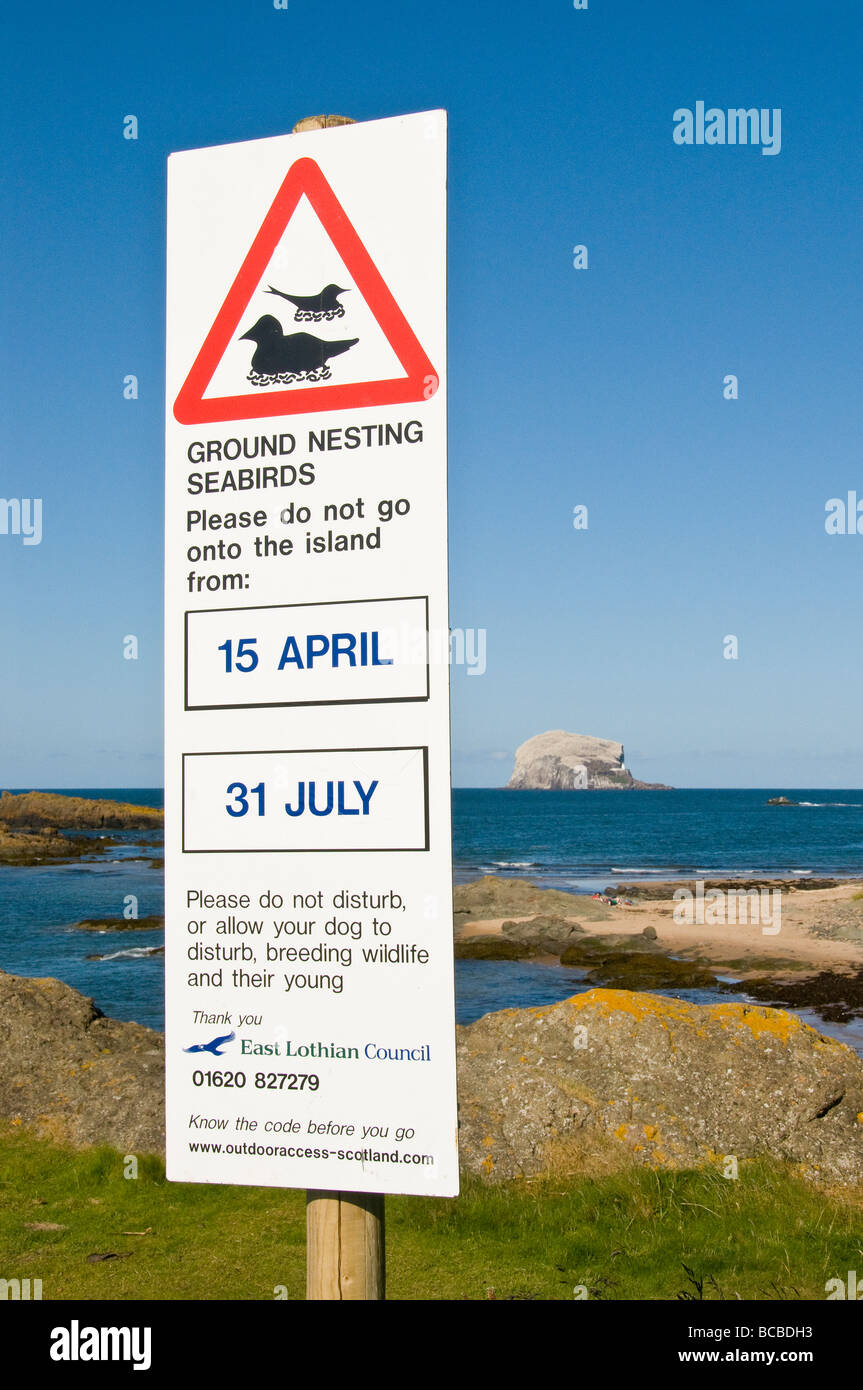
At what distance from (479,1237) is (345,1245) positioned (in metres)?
3.57

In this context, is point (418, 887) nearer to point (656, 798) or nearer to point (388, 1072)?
point (388, 1072)

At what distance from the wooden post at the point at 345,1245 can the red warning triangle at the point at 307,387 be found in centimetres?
236

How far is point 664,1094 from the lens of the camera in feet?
23.9

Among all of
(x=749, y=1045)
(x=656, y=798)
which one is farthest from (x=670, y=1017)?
(x=656, y=798)

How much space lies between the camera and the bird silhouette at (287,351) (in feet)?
10.4

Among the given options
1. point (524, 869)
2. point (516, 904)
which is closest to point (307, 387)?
point (516, 904)

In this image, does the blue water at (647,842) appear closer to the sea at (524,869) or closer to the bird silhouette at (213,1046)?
the sea at (524,869)

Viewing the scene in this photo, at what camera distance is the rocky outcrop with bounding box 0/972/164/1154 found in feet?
24.8

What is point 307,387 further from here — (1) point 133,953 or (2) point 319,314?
(1) point 133,953

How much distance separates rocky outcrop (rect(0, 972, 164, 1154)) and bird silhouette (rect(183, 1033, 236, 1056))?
15.8 ft

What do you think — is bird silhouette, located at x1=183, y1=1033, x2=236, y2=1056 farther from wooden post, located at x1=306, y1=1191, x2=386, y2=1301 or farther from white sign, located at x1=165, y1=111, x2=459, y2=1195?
wooden post, located at x1=306, y1=1191, x2=386, y2=1301

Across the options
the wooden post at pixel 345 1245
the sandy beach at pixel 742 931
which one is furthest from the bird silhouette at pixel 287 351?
the sandy beach at pixel 742 931

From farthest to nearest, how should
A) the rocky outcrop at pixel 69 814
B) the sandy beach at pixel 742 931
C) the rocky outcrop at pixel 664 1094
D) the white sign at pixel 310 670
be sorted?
the rocky outcrop at pixel 69 814
the sandy beach at pixel 742 931
the rocky outcrop at pixel 664 1094
the white sign at pixel 310 670

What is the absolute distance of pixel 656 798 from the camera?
190500 mm
